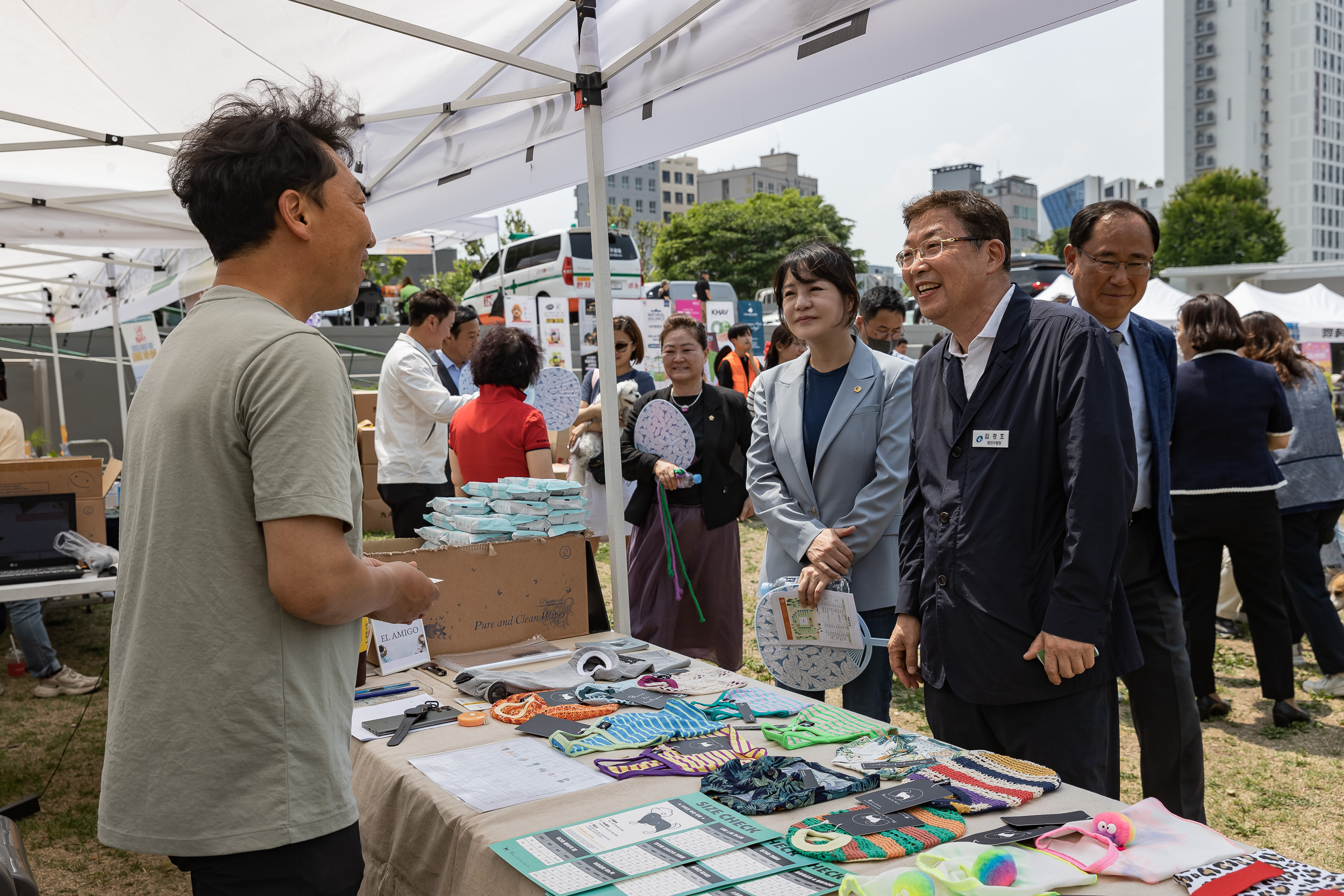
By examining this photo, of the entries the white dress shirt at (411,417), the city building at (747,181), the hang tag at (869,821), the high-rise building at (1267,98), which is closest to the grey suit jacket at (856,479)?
the hang tag at (869,821)

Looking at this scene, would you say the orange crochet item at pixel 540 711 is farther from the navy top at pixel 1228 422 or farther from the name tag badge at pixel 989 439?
the navy top at pixel 1228 422

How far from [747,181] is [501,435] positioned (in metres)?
97.5

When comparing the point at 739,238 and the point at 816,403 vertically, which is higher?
the point at 739,238

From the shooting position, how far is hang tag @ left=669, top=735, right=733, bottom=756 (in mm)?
1742

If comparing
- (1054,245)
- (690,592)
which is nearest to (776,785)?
(690,592)

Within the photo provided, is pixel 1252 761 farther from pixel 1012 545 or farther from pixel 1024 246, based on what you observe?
pixel 1024 246

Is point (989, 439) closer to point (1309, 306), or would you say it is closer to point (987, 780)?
point (987, 780)

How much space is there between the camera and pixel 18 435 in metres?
4.48

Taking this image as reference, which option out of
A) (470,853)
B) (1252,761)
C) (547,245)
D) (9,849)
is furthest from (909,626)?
(547,245)

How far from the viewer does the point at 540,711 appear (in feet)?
6.70

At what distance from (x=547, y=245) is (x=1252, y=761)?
14.2m

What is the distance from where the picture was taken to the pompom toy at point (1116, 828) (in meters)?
1.27

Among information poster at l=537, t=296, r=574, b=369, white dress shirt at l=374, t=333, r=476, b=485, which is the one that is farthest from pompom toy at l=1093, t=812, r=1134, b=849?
information poster at l=537, t=296, r=574, b=369

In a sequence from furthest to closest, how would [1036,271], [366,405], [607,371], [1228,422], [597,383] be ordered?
[1036,271], [366,405], [597,383], [1228,422], [607,371]
